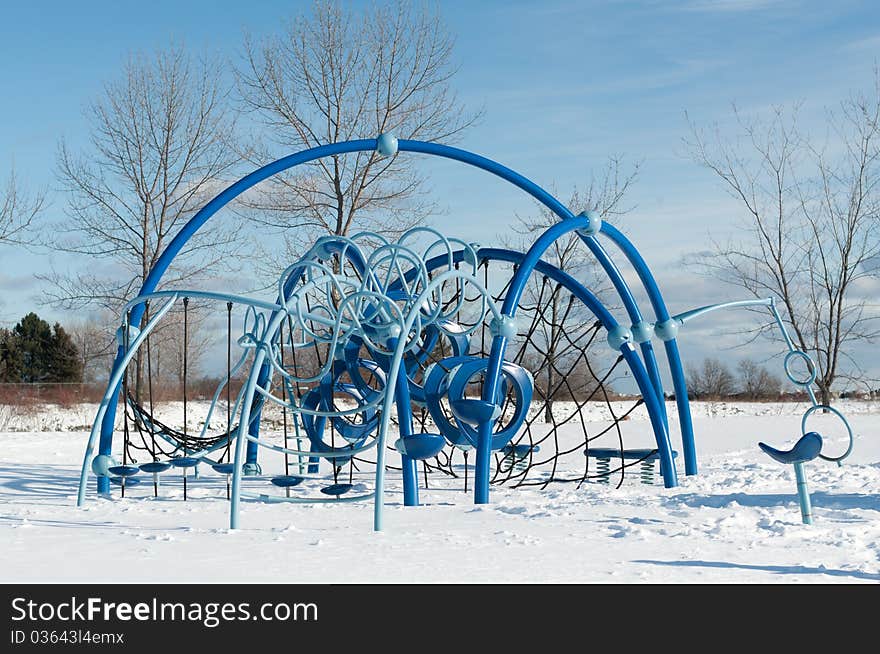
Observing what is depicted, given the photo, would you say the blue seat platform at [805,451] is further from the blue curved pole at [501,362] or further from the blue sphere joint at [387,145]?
the blue sphere joint at [387,145]

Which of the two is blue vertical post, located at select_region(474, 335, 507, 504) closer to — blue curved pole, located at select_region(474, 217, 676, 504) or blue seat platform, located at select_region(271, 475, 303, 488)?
blue curved pole, located at select_region(474, 217, 676, 504)

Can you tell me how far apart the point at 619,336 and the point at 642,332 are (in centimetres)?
42

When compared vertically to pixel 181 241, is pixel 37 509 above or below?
below

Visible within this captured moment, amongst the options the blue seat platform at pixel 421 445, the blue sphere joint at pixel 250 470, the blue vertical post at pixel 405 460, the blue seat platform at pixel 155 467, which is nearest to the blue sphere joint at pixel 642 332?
the blue vertical post at pixel 405 460

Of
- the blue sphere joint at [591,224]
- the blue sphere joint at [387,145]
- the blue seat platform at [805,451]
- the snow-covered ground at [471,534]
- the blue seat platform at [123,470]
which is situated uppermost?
the blue sphere joint at [387,145]

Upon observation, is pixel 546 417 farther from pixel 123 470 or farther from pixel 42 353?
pixel 42 353

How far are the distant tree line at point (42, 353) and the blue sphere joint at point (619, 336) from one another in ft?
85.5

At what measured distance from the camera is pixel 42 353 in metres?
33.9

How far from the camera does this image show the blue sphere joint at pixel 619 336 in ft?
33.9

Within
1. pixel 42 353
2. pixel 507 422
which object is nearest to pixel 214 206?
pixel 507 422
